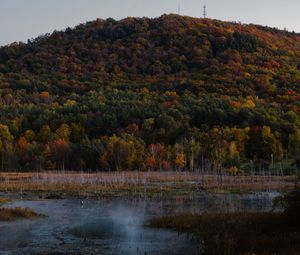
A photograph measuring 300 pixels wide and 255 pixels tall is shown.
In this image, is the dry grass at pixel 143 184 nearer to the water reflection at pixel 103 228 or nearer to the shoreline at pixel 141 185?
the shoreline at pixel 141 185

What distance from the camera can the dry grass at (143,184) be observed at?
7131 cm

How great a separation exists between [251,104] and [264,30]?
74.9 metres

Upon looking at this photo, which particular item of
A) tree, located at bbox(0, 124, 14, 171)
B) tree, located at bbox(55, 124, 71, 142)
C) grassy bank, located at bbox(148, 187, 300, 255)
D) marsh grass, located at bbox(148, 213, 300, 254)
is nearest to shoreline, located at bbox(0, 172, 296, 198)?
tree, located at bbox(0, 124, 14, 171)

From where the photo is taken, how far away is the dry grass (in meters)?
71.3

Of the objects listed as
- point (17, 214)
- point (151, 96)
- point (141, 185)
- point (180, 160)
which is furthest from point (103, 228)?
point (151, 96)

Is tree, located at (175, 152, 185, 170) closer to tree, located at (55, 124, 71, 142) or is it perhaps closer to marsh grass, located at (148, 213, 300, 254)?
tree, located at (55, 124, 71, 142)

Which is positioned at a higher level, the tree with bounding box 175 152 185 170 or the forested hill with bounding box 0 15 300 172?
the forested hill with bounding box 0 15 300 172

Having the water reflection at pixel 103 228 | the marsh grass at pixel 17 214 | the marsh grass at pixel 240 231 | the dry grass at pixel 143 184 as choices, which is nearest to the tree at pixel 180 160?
the dry grass at pixel 143 184

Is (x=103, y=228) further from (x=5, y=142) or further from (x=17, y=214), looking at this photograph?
(x=5, y=142)

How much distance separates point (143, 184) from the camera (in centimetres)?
7956

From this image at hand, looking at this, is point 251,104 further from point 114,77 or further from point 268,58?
point 114,77

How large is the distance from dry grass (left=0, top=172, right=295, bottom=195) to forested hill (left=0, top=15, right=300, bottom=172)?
35.1ft

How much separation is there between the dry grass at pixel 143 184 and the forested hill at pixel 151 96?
35.1 ft

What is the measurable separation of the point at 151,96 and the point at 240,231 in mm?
113764
